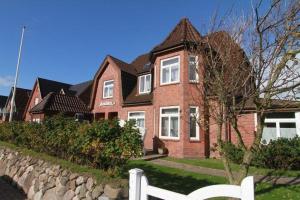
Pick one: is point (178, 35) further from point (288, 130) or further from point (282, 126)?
point (288, 130)

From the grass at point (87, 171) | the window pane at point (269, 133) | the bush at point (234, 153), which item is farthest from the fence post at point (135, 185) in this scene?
the window pane at point (269, 133)

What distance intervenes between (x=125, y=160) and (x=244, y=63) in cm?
387

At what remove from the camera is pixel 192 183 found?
858 cm

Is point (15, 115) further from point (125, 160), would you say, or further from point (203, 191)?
point (203, 191)

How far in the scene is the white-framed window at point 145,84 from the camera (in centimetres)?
2094

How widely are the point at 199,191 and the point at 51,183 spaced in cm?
621

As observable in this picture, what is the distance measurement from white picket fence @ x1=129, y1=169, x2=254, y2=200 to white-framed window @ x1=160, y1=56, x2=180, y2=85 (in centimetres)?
1319

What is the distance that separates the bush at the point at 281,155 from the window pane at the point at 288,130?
165cm

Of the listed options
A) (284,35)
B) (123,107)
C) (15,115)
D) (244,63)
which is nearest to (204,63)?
(244,63)

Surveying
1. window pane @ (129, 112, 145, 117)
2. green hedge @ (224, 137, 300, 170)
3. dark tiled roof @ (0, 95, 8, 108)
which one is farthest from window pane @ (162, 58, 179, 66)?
dark tiled roof @ (0, 95, 8, 108)

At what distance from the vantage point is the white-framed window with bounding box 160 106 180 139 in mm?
16312

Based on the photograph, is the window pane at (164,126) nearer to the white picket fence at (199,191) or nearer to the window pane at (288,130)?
the window pane at (288,130)

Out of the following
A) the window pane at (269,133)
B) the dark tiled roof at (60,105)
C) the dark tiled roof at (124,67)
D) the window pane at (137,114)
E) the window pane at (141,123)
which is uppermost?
the dark tiled roof at (124,67)

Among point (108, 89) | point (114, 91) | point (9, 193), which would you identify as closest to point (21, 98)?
point (108, 89)
